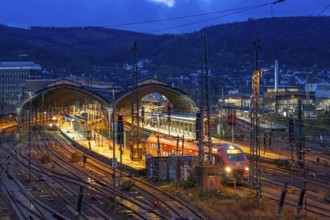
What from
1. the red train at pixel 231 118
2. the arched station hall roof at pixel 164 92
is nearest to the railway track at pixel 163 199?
the red train at pixel 231 118

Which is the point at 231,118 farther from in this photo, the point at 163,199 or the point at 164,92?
the point at 164,92

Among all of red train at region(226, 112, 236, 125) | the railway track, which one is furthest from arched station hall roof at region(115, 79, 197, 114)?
the railway track

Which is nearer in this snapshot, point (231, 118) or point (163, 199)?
point (163, 199)

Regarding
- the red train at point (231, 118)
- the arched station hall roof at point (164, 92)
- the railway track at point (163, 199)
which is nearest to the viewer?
the railway track at point (163, 199)

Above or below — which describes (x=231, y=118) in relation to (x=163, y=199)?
above

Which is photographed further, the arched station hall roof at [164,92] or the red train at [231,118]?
the arched station hall roof at [164,92]

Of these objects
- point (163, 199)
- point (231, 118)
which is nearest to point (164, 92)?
point (231, 118)

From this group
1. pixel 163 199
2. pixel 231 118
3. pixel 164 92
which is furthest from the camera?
pixel 164 92

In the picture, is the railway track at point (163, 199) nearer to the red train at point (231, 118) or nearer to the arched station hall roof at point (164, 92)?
the red train at point (231, 118)

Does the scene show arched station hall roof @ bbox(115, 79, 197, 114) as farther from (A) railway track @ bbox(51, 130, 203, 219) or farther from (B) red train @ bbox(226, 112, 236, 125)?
(A) railway track @ bbox(51, 130, 203, 219)

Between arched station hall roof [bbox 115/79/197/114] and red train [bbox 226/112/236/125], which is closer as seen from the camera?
red train [bbox 226/112/236/125]

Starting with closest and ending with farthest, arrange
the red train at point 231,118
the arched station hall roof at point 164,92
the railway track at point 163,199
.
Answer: the railway track at point 163,199, the red train at point 231,118, the arched station hall roof at point 164,92

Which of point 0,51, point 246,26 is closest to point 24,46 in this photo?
point 0,51

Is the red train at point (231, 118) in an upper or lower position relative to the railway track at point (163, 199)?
upper
